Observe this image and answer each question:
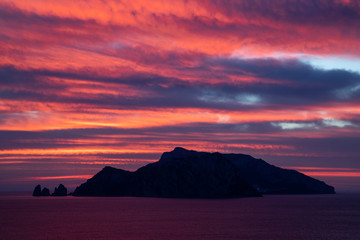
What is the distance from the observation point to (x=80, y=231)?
102375mm

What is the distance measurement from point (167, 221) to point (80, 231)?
1192 inches

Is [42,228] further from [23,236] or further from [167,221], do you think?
[167,221]

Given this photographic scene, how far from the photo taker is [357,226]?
389 ft

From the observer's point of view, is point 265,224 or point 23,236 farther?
point 265,224

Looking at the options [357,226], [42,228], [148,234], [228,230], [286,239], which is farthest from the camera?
[357,226]

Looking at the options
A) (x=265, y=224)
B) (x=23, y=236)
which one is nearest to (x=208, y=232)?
(x=265, y=224)

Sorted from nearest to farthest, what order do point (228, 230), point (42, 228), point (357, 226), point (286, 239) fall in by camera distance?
1. point (286, 239)
2. point (228, 230)
3. point (42, 228)
4. point (357, 226)

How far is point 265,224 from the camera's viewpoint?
120062 millimetres

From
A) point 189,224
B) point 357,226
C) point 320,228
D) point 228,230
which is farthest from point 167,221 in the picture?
point 357,226

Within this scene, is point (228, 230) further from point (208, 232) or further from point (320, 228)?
point (320, 228)

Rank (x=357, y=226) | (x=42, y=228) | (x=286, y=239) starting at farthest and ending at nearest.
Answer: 1. (x=357, y=226)
2. (x=42, y=228)
3. (x=286, y=239)

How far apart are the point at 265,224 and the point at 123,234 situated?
42.4 m

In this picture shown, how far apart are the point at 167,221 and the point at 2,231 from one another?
43.4m

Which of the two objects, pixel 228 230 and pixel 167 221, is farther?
pixel 167 221
